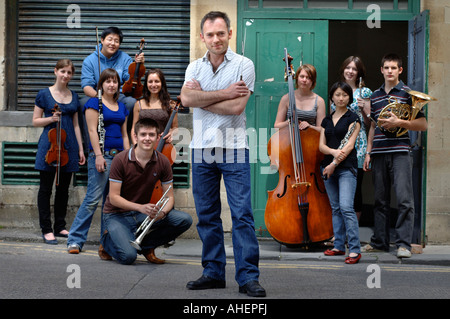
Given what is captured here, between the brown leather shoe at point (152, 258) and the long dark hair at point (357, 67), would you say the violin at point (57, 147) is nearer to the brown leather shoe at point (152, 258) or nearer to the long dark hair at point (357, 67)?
the brown leather shoe at point (152, 258)

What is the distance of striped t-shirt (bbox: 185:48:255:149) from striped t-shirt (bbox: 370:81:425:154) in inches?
114

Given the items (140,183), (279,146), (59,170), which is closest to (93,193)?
(59,170)

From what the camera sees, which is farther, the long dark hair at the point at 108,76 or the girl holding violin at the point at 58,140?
the girl holding violin at the point at 58,140

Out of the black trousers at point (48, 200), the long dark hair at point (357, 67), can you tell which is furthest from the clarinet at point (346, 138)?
the black trousers at point (48, 200)

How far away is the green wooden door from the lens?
8.95m

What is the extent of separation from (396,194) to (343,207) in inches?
29.4

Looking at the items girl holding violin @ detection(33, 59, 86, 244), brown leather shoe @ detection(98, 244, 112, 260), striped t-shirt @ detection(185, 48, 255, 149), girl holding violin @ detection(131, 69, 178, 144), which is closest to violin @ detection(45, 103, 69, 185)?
girl holding violin @ detection(33, 59, 86, 244)

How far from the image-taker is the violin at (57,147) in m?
8.13

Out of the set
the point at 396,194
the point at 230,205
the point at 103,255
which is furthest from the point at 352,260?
the point at 103,255

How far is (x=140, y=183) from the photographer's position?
22.9 feet

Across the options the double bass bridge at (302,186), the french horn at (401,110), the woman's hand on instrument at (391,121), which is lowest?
the double bass bridge at (302,186)

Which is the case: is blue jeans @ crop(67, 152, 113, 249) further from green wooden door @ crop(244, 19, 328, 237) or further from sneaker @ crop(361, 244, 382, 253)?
sneaker @ crop(361, 244, 382, 253)

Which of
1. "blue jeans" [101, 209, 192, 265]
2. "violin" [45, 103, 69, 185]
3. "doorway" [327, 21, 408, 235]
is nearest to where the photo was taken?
"blue jeans" [101, 209, 192, 265]

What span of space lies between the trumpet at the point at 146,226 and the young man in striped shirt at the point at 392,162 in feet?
8.30
